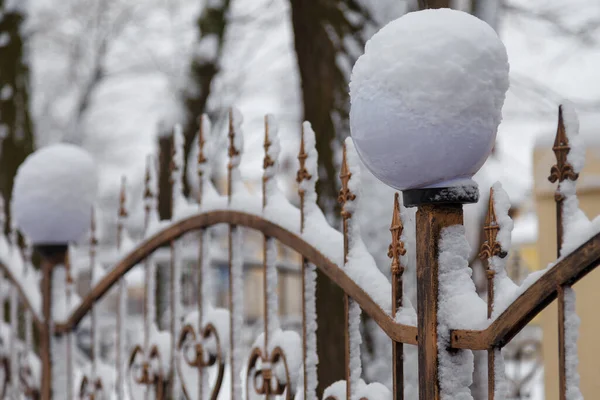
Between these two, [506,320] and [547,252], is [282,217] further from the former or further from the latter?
[547,252]

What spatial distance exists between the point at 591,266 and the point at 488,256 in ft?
0.57

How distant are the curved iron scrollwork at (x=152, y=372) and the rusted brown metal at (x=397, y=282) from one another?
92 cm

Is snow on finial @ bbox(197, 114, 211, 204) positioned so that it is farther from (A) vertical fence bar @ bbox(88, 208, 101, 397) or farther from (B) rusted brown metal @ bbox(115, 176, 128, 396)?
(A) vertical fence bar @ bbox(88, 208, 101, 397)

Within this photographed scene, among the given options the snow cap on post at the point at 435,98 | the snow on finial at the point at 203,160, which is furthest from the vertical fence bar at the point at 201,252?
the snow cap on post at the point at 435,98

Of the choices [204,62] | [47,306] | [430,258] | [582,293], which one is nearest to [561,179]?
[430,258]

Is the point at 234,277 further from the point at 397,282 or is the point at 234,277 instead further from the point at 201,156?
the point at 397,282

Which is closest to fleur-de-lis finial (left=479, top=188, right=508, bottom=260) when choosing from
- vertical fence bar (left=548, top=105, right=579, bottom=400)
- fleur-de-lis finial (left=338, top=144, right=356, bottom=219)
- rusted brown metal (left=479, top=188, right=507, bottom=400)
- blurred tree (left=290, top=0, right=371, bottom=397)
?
rusted brown metal (left=479, top=188, right=507, bottom=400)

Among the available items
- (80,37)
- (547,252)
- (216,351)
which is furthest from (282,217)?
(80,37)

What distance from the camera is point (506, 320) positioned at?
3.79 feet

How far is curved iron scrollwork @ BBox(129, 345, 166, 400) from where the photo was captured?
6.80 ft

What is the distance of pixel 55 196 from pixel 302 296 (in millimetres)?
1310

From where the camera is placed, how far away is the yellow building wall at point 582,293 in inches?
155

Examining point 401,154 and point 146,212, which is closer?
point 401,154

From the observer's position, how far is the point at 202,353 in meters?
1.87
